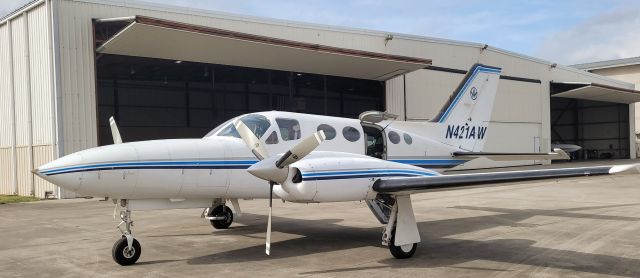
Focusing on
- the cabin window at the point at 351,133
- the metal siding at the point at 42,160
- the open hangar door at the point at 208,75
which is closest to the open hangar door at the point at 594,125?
the open hangar door at the point at 208,75

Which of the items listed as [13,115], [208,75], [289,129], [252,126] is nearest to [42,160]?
[13,115]

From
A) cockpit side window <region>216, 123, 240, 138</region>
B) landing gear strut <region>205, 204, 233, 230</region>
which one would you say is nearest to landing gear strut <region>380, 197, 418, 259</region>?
cockpit side window <region>216, 123, 240, 138</region>

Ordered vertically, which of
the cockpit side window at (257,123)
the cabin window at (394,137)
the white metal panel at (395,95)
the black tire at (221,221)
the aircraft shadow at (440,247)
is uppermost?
the white metal panel at (395,95)

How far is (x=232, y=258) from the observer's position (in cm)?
862

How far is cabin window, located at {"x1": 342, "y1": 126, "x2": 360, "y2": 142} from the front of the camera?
10.6 metres

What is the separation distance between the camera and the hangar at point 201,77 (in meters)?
21.5

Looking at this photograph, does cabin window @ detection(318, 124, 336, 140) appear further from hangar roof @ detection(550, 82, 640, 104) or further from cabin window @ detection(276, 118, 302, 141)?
hangar roof @ detection(550, 82, 640, 104)

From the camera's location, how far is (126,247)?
8117mm

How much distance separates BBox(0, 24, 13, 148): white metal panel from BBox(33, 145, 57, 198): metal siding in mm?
3030

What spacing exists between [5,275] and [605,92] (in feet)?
162

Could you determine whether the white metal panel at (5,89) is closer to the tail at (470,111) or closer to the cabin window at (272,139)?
the cabin window at (272,139)

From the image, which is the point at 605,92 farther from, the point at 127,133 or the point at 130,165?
the point at 130,165

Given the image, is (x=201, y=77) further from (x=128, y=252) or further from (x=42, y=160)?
(x=128, y=252)

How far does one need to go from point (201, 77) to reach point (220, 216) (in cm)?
2802
